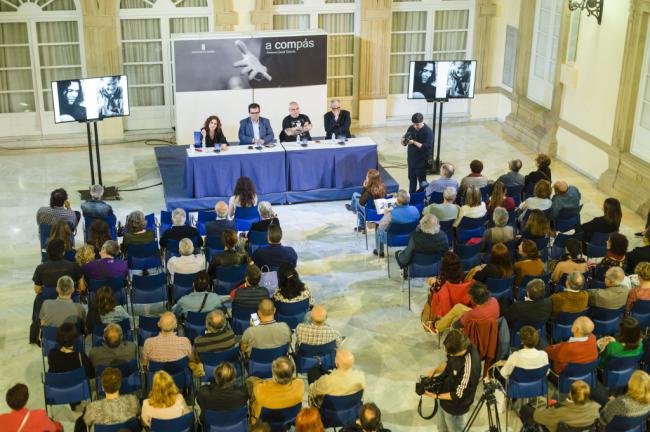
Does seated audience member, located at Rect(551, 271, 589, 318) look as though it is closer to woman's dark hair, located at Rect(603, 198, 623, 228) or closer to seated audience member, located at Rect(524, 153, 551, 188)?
woman's dark hair, located at Rect(603, 198, 623, 228)

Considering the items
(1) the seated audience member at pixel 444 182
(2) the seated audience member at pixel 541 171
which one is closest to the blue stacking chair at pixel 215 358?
(1) the seated audience member at pixel 444 182

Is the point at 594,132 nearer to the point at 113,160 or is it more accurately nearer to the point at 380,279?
the point at 380,279

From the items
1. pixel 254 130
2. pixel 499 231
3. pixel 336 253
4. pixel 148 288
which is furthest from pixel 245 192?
pixel 499 231

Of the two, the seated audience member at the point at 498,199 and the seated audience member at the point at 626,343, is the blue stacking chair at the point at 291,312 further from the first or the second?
the seated audience member at the point at 498,199

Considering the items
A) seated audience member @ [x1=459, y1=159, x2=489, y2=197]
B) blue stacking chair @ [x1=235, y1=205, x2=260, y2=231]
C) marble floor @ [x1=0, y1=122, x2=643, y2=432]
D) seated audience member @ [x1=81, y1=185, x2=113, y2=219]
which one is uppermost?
seated audience member @ [x1=459, y1=159, x2=489, y2=197]

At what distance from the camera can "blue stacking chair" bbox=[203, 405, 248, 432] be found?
6754mm

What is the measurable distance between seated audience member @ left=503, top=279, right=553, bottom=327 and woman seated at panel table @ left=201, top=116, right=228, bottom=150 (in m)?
6.26

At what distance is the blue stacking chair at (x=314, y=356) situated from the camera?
783cm

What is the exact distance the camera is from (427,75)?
14438 millimetres

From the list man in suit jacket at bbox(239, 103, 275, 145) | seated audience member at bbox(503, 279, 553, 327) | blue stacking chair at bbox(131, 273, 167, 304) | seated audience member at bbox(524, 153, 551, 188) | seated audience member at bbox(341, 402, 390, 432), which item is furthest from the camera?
man in suit jacket at bbox(239, 103, 275, 145)

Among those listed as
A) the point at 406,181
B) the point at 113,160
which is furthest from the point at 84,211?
the point at 406,181

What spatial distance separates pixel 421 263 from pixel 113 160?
7.45 metres

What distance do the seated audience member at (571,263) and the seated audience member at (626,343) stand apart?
139 centimetres

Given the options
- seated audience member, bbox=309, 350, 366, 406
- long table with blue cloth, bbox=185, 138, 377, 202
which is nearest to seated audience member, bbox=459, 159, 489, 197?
long table with blue cloth, bbox=185, 138, 377, 202
